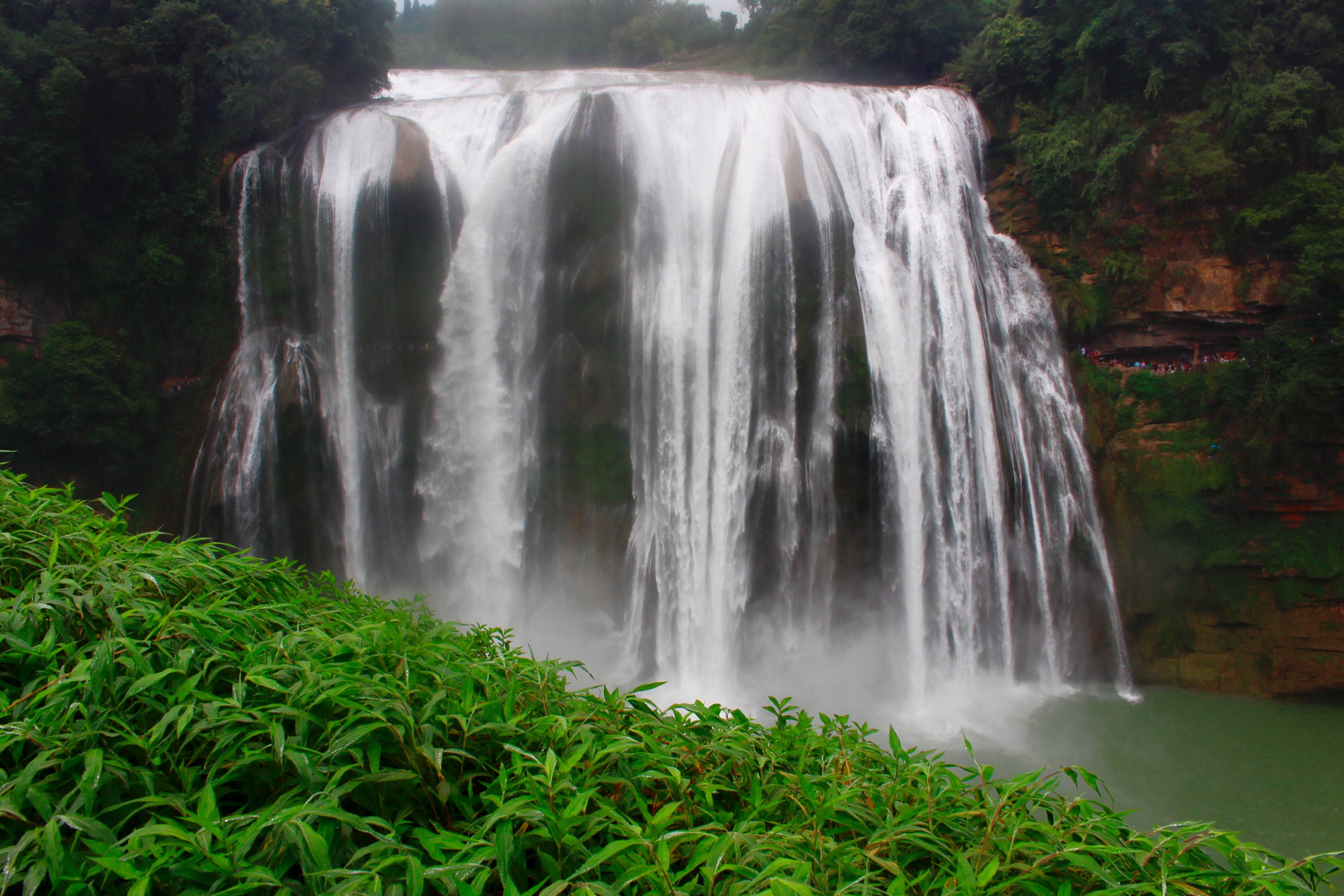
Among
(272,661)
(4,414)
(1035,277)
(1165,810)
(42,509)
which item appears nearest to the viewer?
(272,661)

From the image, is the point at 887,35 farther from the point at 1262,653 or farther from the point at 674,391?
the point at 1262,653

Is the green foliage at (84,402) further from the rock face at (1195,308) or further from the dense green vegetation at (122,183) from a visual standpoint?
the rock face at (1195,308)

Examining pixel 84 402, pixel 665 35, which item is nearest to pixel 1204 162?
pixel 84 402

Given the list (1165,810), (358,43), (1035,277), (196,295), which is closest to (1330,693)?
(1165,810)

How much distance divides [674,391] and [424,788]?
9.62 metres

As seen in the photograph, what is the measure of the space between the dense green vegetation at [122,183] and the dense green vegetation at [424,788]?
39.6 feet

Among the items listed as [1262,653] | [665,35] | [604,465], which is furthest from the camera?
[665,35]

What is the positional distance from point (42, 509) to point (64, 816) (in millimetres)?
2458

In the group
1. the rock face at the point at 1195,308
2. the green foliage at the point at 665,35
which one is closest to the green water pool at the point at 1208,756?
the rock face at the point at 1195,308

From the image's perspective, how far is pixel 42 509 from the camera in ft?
11.7

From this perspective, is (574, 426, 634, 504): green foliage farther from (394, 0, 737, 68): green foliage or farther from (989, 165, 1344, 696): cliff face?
(394, 0, 737, 68): green foliage

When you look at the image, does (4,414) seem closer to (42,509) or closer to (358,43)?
(358,43)

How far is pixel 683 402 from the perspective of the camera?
38.2ft

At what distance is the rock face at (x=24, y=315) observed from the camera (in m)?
12.9
